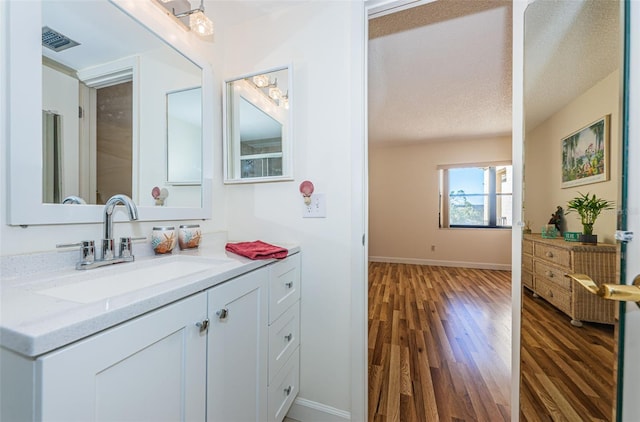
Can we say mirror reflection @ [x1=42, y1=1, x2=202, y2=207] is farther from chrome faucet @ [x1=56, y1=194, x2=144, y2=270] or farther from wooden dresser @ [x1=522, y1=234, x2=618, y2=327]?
wooden dresser @ [x1=522, y1=234, x2=618, y2=327]

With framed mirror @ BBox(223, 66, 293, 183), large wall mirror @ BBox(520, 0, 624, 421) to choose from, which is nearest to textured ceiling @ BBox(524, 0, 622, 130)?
large wall mirror @ BBox(520, 0, 624, 421)

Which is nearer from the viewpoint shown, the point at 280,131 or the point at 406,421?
the point at 406,421

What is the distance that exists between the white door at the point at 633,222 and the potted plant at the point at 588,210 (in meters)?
0.10

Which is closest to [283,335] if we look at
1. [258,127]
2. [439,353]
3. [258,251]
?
[258,251]

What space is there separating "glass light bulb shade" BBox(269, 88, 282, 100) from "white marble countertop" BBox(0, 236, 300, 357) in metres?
1.01

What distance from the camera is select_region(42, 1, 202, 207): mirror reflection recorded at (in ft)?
2.84

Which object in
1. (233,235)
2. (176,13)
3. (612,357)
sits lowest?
(612,357)

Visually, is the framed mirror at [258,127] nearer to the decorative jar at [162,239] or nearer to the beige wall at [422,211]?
the decorative jar at [162,239]

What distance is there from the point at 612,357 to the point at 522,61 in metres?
1.02

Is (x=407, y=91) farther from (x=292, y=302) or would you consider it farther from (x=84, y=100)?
(x=84, y=100)

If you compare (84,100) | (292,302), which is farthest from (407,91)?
(84,100)

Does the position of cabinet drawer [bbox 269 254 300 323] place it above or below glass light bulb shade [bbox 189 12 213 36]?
below

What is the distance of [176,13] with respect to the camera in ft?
4.10

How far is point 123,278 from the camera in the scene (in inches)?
35.2
